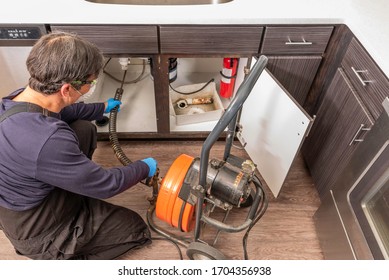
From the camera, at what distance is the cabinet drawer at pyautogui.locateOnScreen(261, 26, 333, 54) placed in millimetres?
1212

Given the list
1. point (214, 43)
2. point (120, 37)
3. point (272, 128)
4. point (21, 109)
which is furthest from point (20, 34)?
point (272, 128)

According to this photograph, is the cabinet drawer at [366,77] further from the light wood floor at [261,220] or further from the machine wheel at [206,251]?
the machine wheel at [206,251]

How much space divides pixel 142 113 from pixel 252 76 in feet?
3.60

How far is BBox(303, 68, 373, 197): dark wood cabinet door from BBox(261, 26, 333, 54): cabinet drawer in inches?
5.9

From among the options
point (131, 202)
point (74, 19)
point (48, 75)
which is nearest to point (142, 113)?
point (131, 202)

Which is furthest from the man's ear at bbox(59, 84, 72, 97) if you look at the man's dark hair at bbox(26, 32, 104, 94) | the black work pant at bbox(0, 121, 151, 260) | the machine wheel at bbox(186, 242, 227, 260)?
the machine wheel at bbox(186, 242, 227, 260)

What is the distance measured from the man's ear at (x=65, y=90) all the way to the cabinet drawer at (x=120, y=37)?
43 centimetres

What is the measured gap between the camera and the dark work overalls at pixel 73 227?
990 millimetres

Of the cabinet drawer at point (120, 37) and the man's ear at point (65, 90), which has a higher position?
the man's ear at point (65, 90)

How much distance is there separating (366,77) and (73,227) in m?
1.20

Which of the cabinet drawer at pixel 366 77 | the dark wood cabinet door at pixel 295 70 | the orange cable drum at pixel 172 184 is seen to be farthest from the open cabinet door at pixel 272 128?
the orange cable drum at pixel 172 184

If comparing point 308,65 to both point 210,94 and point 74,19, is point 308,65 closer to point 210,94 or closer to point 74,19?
point 210,94

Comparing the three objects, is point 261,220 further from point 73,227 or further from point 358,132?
point 73,227
